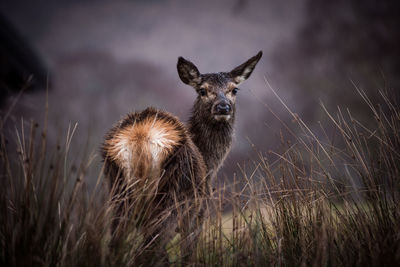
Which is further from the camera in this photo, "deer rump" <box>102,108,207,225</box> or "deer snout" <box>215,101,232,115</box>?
"deer snout" <box>215,101,232,115</box>

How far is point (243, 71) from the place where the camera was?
11.7 feet

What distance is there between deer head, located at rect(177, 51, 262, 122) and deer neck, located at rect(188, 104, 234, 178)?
64 mm

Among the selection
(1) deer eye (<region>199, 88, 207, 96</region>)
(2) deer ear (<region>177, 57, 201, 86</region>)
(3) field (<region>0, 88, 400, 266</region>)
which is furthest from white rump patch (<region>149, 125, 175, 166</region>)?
(2) deer ear (<region>177, 57, 201, 86</region>)

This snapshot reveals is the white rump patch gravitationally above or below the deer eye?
below

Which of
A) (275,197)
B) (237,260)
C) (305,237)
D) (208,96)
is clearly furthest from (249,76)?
(237,260)

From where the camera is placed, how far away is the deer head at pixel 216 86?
3.08 m

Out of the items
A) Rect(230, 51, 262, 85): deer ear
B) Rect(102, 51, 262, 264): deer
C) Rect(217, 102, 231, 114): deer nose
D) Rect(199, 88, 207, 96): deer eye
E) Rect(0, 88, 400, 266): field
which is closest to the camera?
Rect(0, 88, 400, 266): field

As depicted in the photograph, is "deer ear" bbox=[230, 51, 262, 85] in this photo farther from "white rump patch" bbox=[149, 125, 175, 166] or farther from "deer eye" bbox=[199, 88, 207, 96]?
"white rump patch" bbox=[149, 125, 175, 166]

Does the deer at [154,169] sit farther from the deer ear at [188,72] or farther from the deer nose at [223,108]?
the deer ear at [188,72]

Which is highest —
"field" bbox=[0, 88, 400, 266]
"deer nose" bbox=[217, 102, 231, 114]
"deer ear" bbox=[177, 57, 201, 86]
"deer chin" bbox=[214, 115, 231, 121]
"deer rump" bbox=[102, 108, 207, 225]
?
"deer ear" bbox=[177, 57, 201, 86]

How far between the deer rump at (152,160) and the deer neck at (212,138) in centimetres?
82

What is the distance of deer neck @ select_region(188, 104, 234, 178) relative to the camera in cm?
314

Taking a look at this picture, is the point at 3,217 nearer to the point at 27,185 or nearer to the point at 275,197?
the point at 27,185

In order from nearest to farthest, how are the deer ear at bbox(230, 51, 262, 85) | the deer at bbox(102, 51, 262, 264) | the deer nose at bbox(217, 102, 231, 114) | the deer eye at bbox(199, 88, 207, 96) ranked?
the deer at bbox(102, 51, 262, 264), the deer nose at bbox(217, 102, 231, 114), the deer eye at bbox(199, 88, 207, 96), the deer ear at bbox(230, 51, 262, 85)
